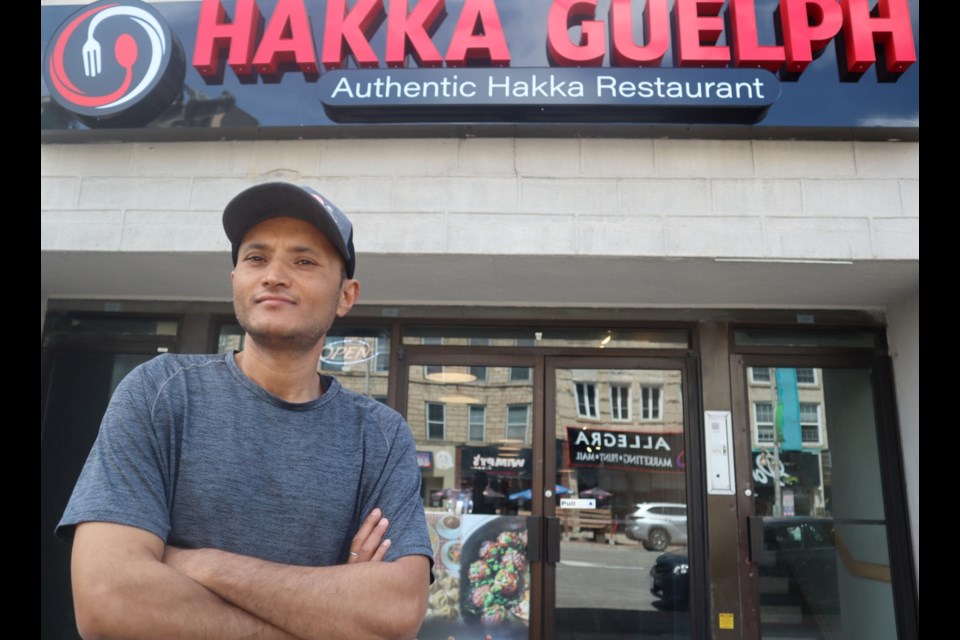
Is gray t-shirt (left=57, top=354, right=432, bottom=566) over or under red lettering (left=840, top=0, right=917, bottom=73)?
under

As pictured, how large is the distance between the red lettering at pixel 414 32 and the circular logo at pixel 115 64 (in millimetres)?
1426

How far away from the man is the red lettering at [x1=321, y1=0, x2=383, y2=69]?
2824 millimetres

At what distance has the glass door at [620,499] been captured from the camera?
4.62 meters

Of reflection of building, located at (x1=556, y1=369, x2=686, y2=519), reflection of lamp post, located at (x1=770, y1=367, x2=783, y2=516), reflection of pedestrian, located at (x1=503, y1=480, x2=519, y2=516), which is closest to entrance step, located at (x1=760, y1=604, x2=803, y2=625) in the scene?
reflection of lamp post, located at (x1=770, y1=367, x2=783, y2=516)

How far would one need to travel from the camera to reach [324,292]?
1.74 metres

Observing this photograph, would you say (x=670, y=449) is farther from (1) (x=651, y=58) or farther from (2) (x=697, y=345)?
(1) (x=651, y=58)

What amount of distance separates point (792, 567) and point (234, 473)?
4403mm

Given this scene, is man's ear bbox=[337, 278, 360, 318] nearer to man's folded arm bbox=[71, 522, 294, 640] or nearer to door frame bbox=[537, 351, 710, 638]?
man's folded arm bbox=[71, 522, 294, 640]

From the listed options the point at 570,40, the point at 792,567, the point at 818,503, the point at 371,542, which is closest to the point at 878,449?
the point at 818,503

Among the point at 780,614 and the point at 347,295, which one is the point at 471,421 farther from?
the point at 347,295

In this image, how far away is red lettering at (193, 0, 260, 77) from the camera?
4297mm

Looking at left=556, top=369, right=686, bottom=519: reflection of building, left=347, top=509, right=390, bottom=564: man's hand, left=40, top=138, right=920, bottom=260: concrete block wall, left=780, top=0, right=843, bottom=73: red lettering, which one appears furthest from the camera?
left=556, top=369, right=686, bottom=519: reflection of building

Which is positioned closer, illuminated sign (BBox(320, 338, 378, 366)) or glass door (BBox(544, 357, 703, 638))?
glass door (BBox(544, 357, 703, 638))

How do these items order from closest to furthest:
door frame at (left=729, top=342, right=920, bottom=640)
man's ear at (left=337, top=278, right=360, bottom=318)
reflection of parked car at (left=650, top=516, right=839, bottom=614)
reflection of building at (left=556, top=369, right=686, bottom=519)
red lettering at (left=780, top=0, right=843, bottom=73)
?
1. man's ear at (left=337, top=278, right=360, bottom=318)
2. red lettering at (left=780, top=0, right=843, bottom=73)
3. door frame at (left=729, top=342, right=920, bottom=640)
4. reflection of parked car at (left=650, top=516, right=839, bottom=614)
5. reflection of building at (left=556, top=369, right=686, bottom=519)
